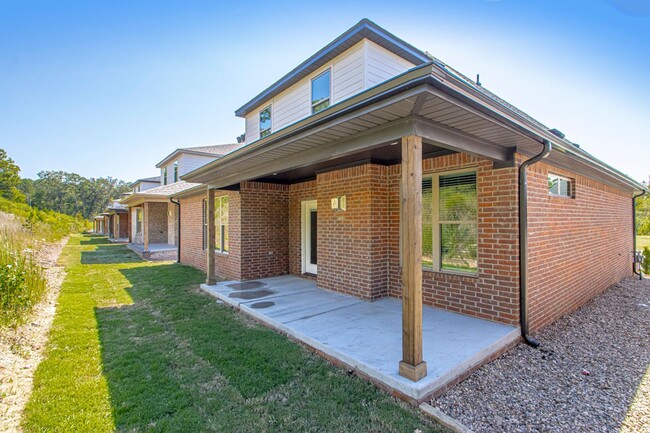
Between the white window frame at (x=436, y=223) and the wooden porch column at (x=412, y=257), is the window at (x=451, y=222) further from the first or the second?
the wooden porch column at (x=412, y=257)

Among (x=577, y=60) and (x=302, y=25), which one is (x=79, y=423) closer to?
(x=302, y=25)

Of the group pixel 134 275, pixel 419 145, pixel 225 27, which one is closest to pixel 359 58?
pixel 225 27

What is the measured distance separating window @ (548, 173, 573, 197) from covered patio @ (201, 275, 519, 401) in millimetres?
2854

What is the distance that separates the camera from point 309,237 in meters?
8.48

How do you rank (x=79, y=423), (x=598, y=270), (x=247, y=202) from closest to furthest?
(x=79, y=423), (x=598, y=270), (x=247, y=202)

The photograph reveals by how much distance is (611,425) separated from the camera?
2.69 metres

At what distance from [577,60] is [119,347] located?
1090cm

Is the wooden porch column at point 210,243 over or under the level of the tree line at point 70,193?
under

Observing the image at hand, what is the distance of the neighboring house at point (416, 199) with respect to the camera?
3090 millimetres

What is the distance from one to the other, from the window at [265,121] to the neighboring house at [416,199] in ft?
5.55

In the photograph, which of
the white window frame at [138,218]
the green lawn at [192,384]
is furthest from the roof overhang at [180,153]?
the green lawn at [192,384]

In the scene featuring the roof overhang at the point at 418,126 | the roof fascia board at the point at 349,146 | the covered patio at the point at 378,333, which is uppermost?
the roof overhang at the point at 418,126

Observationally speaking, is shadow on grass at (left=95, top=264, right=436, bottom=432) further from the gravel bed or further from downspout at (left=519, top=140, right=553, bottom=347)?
downspout at (left=519, top=140, right=553, bottom=347)

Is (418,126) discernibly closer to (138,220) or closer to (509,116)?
(509,116)
